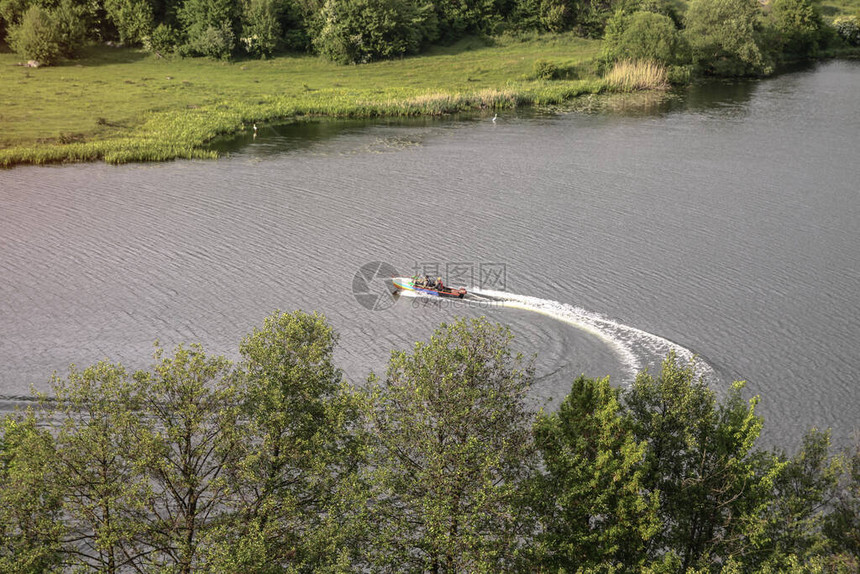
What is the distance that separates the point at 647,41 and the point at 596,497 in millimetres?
111748

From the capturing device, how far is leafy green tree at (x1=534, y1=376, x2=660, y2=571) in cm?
2767

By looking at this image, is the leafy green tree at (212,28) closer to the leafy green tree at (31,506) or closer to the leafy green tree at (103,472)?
the leafy green tree at (103,472)

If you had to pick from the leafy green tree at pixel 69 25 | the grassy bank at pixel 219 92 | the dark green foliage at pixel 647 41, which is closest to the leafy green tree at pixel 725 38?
the dark green foliage at pixel 647 41

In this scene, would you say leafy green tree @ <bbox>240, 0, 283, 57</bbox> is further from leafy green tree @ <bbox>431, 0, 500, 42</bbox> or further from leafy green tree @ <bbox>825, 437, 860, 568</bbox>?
leafy green tree @ <bbox>825, 437, 860, 568</bbox>

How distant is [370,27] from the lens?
135m

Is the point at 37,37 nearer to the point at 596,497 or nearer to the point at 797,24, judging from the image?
the point at 596,497

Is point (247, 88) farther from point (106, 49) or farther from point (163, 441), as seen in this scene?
point (163, 441)

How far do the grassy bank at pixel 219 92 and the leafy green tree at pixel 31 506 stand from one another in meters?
66.8

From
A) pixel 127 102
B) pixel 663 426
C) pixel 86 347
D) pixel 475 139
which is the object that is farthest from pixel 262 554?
pixel 127 102

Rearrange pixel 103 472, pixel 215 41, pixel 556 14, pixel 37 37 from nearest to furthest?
pixel 103 472, pixel 37 37, pixel 215 41, pixel 556 14

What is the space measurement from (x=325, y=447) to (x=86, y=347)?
25.1 meters

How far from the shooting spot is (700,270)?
5894 centimetres

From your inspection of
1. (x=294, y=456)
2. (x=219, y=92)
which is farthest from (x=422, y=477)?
(x=219, y=92)

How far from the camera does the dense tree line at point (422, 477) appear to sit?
1041 inches
